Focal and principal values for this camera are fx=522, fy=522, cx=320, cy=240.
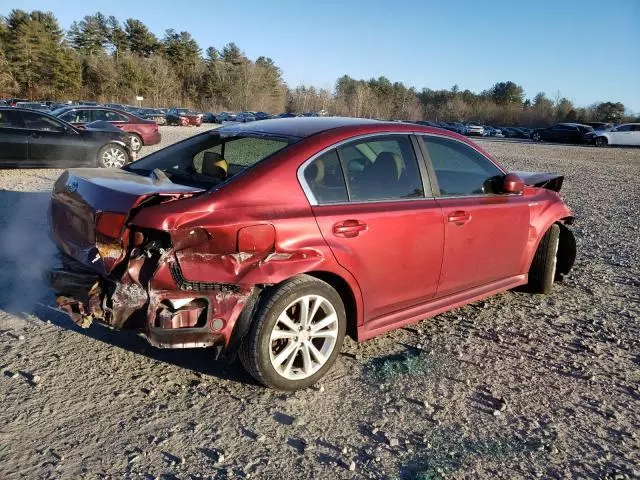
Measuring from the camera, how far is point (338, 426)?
2.80 meters

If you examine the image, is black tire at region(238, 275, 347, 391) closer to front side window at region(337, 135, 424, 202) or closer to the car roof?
front side window at region(337, 135, 424, 202)

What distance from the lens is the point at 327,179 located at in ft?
10.8

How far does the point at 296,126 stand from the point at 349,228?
0.95m

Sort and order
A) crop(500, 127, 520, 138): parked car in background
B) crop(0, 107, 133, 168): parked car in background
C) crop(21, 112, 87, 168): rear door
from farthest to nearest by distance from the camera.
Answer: crop(500, 127, 520, 138): parked car in background < crop(21, 112, 87, 168): rear door < crop(0, 107, 133, 168): parked car in background

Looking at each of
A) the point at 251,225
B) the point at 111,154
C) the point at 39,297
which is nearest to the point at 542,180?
the point at 251,225

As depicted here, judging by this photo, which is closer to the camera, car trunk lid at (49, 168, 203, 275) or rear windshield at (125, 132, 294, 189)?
car trunk lid at (49, 168, 203, 275)

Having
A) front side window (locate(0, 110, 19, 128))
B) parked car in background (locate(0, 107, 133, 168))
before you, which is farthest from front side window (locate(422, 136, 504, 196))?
front side window (locate(0, 110, 19, 128))

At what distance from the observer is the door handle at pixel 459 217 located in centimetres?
377

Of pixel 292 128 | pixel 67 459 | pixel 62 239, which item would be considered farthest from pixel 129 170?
pixel 67 459

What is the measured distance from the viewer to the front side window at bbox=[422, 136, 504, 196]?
3897mm

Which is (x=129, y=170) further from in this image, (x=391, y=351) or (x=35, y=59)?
(x=35, y=59)

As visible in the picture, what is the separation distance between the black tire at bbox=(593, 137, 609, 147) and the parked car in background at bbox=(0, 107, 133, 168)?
34521 millimetres

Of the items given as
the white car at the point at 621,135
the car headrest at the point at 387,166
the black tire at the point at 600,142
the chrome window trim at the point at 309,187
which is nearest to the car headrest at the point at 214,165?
the chrome window trim at the point at 309,187

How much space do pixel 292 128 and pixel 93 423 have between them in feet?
→ 7.24
